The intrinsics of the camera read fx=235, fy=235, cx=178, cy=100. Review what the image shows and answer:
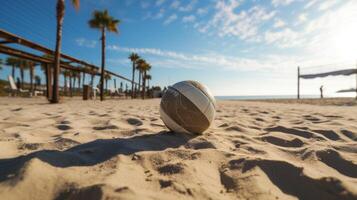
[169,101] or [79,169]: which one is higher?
[169,101]

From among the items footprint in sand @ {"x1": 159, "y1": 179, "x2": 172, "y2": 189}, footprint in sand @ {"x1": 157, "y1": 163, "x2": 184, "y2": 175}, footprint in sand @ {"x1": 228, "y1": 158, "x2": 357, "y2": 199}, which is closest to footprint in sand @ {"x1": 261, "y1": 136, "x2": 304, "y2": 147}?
footprint in sand @ {"x1": 228, "y1": 158, "x2": 357, "y2": 199}

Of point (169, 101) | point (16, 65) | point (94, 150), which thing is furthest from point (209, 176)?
point (16, 65)

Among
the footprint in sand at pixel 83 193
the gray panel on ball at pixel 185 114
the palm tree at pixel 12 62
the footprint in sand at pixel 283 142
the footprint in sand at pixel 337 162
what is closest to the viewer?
the footprint in sand at pixel 83 193

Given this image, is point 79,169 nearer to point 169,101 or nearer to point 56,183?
point 56,183

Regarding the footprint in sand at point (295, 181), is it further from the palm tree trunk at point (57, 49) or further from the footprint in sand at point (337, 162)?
the palm tree trunk at point (57, 49)

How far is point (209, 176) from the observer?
6.38 feet

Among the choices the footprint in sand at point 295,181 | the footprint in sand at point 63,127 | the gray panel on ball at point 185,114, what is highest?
the gray panel on ball at point 185,114

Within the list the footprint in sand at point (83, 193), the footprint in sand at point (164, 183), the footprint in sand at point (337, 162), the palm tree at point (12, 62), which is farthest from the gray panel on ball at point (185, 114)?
Result: the palm tree at point (12, 62)

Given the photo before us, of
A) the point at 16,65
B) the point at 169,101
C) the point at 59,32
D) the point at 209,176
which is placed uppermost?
the point at 16,65

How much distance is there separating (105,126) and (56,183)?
2.42 meters

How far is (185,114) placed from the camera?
3.41 metres

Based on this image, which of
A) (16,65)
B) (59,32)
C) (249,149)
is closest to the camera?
(249,149)

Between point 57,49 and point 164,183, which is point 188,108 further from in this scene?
point 57,49

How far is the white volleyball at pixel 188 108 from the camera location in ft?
11.2
